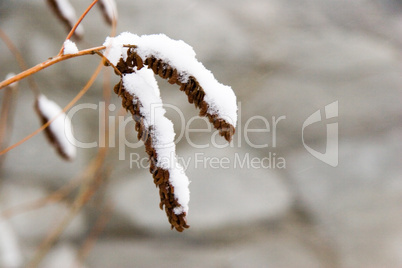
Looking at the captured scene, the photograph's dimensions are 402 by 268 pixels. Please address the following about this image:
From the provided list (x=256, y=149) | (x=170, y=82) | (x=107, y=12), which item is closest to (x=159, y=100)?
(x=170, y=82)

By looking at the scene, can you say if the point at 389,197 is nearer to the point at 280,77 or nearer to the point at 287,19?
the point at 280,77

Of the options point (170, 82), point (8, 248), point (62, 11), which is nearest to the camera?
point (170, 82)

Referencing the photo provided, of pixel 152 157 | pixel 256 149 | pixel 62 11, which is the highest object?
pixel 256 149

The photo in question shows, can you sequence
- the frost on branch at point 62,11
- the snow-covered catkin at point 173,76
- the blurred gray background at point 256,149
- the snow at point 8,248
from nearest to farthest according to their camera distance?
1. the snow-covered catkin at point 173,76
2. the frost on branch at point 62,11
3. the snow at point 8,248
4. the blurred gray background at point 256,149

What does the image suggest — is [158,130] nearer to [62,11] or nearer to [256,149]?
[62,11]

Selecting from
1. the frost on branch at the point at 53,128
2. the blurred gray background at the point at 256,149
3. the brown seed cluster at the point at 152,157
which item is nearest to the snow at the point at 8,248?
the blurred gray background at the point at 256,149

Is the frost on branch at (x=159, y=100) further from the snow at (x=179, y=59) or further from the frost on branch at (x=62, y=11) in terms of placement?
the frost on branch at (x=62, y=11)

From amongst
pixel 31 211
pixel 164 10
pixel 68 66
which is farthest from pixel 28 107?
pixel 164 10
